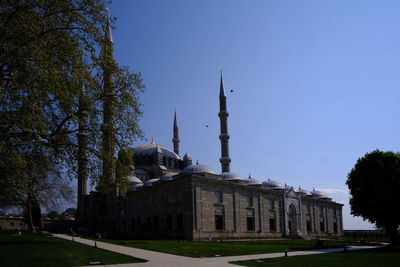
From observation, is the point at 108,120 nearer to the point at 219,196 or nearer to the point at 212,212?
the point at 212,212

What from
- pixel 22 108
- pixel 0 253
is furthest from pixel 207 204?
pixel 22 108

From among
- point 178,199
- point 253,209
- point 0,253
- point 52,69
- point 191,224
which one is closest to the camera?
point 52,69

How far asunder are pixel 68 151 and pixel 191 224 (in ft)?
89.4

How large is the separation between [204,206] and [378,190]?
17836 mm

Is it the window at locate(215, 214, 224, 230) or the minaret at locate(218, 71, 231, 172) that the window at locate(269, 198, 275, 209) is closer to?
the minaret at locate(218, 71, 231, 172)

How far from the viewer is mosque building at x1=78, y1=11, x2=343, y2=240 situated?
142 ft

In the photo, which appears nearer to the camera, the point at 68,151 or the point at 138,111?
the point at 68,151

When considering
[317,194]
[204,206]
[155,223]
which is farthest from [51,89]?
[317,194]

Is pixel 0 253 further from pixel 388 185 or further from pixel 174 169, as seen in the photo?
pixel 174 169

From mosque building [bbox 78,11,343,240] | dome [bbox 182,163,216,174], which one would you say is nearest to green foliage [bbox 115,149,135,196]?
mosque building [bbox 78,11,343,240]

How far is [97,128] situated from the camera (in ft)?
55.2

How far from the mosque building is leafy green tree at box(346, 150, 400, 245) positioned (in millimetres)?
14270

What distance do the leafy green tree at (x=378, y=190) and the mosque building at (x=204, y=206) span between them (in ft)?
46.8

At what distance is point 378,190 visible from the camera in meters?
36.6
